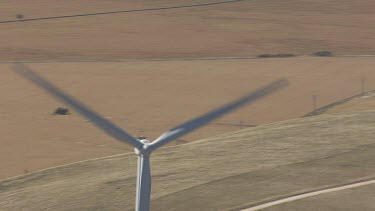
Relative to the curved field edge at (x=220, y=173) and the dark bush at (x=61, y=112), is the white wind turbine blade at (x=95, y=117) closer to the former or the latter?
the curved field edge at (x=220, y=173)

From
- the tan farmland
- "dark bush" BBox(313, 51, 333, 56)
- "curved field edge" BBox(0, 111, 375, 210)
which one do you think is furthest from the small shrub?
"curved field edge" BBox(0, 111, 375, 210)

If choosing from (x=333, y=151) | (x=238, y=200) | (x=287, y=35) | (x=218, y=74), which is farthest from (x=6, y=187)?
(x=287, y=35)

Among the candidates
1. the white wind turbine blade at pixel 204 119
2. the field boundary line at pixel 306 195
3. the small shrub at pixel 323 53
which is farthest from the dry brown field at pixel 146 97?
the white wind turbine blade at pixel 204 119

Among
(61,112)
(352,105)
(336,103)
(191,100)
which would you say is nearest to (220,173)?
(352,105)

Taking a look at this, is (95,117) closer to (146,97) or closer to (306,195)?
(306,195)

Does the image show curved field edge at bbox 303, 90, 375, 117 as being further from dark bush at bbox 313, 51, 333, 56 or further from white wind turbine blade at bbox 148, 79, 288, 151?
white wind turbine blade at bbox 148, 79, 288, 151

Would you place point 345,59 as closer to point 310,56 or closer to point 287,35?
point 310,56
